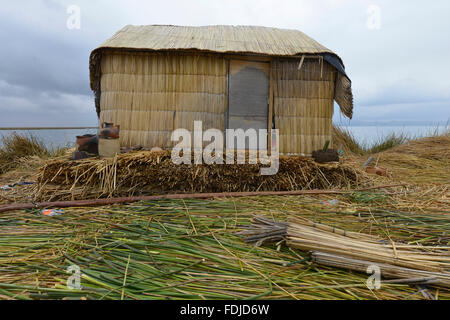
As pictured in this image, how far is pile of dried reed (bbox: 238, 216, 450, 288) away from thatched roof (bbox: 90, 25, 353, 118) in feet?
9.91

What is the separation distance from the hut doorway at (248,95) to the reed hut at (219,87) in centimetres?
2

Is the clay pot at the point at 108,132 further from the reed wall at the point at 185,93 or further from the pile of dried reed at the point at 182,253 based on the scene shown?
the pile of dried reed at the point at 182,253

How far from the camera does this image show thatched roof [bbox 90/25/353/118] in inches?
161

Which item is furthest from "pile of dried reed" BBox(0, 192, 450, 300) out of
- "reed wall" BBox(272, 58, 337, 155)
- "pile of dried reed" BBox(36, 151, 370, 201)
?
"reed wall" BBox(272, 58, 337, 155)

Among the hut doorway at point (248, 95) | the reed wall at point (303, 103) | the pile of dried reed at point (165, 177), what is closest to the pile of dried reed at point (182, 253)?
the pile of dried reed at point (165, 177)

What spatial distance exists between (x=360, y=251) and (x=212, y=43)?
3.91 m

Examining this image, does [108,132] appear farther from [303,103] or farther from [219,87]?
[303,103]

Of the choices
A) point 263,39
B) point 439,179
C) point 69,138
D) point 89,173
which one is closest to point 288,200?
point 89,173

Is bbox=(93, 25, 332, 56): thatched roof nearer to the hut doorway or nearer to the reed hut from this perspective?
the reed hut

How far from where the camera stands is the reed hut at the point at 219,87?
4.25 m

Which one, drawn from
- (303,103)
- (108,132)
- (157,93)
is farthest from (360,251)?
(157,93)

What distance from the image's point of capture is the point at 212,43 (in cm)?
434

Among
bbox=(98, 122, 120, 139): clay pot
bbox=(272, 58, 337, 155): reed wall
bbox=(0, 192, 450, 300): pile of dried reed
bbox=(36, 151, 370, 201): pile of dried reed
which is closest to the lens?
bbox=(0, 192, 450, 300): pile of dried reed
